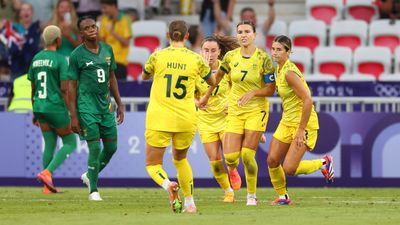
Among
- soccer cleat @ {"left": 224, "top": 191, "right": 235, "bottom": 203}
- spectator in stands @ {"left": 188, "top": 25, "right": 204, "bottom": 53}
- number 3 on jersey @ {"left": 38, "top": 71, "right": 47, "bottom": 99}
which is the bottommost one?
soccer cleat @ {"left": 224, "top": 191, "right": 235, "bottom": 203}

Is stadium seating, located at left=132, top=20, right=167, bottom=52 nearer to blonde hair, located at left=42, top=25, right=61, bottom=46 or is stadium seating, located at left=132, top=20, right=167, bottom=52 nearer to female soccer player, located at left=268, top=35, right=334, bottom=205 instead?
blonde hair, located at left=42, top=25, right=61, bottom=46

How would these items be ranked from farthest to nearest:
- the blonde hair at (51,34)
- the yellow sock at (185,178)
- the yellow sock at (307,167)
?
1. the blonde hair at (51,34)
2. the yellow sock at (307,167)
3. the yellow sock at (185,178)

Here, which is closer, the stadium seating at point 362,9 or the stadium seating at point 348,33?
the stadium seating at point 348,33

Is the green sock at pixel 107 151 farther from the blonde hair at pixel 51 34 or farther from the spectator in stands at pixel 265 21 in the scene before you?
the spectator in stands at pixel 265 21

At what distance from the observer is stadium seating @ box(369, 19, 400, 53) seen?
25.4 meters

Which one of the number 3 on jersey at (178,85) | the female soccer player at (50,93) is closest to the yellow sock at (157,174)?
the number 3 on jersey at (178,85)

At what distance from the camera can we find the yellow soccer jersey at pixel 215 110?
695 inches

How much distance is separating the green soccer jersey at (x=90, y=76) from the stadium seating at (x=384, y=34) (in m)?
9.88

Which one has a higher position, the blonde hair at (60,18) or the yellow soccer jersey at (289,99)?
the blonde hair at (60,18)

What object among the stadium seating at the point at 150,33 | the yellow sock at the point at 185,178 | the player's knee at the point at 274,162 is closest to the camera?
the yellow sock at the point at 185,178

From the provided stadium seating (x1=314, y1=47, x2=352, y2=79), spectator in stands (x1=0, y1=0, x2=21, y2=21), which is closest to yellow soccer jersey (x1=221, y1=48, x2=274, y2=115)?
stadium seating (x1=314, y1=47, x2=352, y2=79)

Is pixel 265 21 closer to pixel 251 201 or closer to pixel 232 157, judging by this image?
pixel 232 157

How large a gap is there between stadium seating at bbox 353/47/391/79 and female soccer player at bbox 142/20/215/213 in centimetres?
1094

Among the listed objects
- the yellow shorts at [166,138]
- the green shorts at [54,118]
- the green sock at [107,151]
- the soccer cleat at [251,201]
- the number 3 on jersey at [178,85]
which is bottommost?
the soccer cleat at [251,201]
